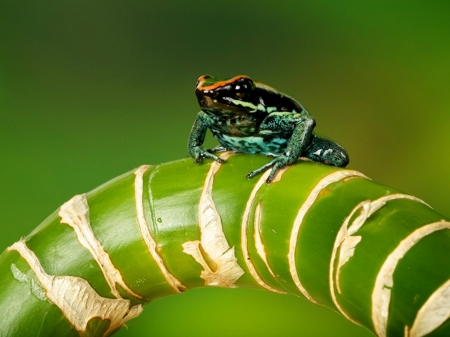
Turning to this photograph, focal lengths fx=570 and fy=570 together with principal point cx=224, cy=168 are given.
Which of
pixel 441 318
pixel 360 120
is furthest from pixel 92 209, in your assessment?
pixel 360 120

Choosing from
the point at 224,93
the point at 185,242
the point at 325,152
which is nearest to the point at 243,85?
the point at 224,93

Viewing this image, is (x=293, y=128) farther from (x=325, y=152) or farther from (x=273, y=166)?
(x=273, y=166)

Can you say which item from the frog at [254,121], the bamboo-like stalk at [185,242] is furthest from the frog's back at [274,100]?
the bamboo-like stalk at [185,242]

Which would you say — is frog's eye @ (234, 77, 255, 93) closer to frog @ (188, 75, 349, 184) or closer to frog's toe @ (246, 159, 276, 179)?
frog @ (188, 75, 349, 184)

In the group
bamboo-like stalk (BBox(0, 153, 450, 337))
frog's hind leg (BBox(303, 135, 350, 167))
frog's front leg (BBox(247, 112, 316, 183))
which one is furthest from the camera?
frog's hind leg (BBox(303, 135, 350, 167))

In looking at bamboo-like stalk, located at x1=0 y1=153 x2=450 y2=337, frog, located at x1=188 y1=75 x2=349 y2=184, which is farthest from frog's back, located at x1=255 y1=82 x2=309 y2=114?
bamboo-like stalk, located at x1=0 y1=153 x2=450 y2=337

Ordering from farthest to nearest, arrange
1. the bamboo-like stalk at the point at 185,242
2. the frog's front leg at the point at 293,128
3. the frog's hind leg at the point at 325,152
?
1. the frog's hind leg at the point at 325,152
2. the frog's front leg at the point at 293,128
3. the bamboo-like stalk at the point at 185,242

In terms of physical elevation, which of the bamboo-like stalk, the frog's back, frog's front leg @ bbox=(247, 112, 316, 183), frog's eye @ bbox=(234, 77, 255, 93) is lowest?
the bamboo-like stalk

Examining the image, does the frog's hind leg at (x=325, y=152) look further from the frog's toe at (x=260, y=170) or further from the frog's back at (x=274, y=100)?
the frog's toe at (x=260, y=170)
